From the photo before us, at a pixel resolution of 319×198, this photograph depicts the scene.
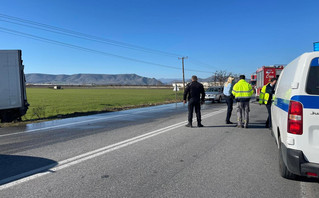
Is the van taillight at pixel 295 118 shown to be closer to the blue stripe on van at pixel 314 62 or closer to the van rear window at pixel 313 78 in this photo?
the van rear window at pixel 313 78

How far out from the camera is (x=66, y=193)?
3.40 metres

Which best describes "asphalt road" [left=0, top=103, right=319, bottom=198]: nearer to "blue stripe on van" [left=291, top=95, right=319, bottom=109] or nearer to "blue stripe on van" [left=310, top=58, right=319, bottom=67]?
"blue stripe on van" [left=291, top=95, right=319, bottom=109]

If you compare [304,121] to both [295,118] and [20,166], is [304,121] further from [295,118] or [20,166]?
[20,166]

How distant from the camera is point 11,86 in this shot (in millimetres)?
11148

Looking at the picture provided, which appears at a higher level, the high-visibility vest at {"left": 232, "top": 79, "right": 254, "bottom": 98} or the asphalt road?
the high-visibility vest at {"left": 232, "top": 79, "right": 254, "bottom": 98}

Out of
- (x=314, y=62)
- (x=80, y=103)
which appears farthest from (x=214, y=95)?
(x=314, y=62)

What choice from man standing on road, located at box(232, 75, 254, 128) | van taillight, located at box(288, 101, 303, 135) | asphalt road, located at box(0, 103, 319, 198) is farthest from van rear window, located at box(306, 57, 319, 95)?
man standing on road, located at box(232, 75, 254, 128)

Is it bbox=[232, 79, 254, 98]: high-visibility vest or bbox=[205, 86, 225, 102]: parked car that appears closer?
bbox=[232, 79, 254, 98]: high-visibility vest

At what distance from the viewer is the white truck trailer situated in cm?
1086

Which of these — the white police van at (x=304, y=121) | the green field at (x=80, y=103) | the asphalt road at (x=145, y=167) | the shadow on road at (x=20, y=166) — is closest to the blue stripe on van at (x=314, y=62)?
the white police van at (x=304, y=121)

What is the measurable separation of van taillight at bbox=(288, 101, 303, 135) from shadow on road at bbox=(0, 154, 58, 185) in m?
3.97

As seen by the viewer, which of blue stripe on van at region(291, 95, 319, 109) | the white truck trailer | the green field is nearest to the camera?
blue stripe on van at region(291, 95, 319, 109)

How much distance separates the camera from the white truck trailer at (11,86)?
35.6 feet

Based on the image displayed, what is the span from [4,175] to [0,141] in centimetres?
341
